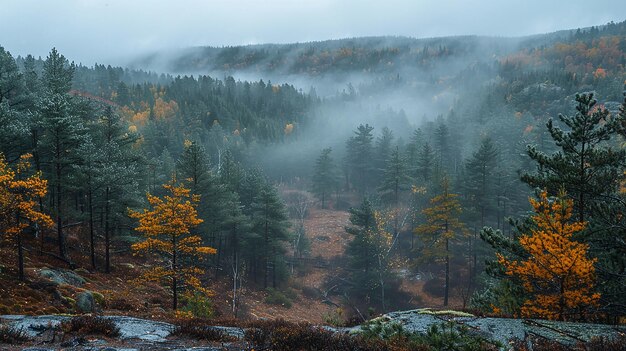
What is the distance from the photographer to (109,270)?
27.7m

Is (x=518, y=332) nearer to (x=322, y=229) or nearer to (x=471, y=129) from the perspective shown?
(x=322, y=229)

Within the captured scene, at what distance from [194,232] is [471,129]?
261 ft

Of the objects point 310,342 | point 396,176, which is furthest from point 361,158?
point 310,342

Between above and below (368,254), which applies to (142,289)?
above

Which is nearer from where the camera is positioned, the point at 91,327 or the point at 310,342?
the point at 310,342

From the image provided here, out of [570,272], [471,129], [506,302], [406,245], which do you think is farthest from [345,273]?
[471,129]

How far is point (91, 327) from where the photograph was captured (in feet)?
33.6

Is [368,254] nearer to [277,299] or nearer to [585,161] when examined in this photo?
[277,299]

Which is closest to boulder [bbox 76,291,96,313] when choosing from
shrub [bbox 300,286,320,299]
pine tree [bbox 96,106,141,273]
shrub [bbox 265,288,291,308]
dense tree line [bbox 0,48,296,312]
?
dense tree line [bbox 0,48,296,312]

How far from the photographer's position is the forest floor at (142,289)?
1727 cm

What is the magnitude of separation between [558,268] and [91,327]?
48.2 feet

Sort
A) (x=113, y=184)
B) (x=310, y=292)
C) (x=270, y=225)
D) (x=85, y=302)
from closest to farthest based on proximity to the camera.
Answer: (x=85, y=302), (x=113, y=184), (x=270, y=225), (x=310, y=292)

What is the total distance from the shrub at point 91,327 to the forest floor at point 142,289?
344 centimetres

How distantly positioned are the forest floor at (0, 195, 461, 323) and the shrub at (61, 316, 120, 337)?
3.44 m
